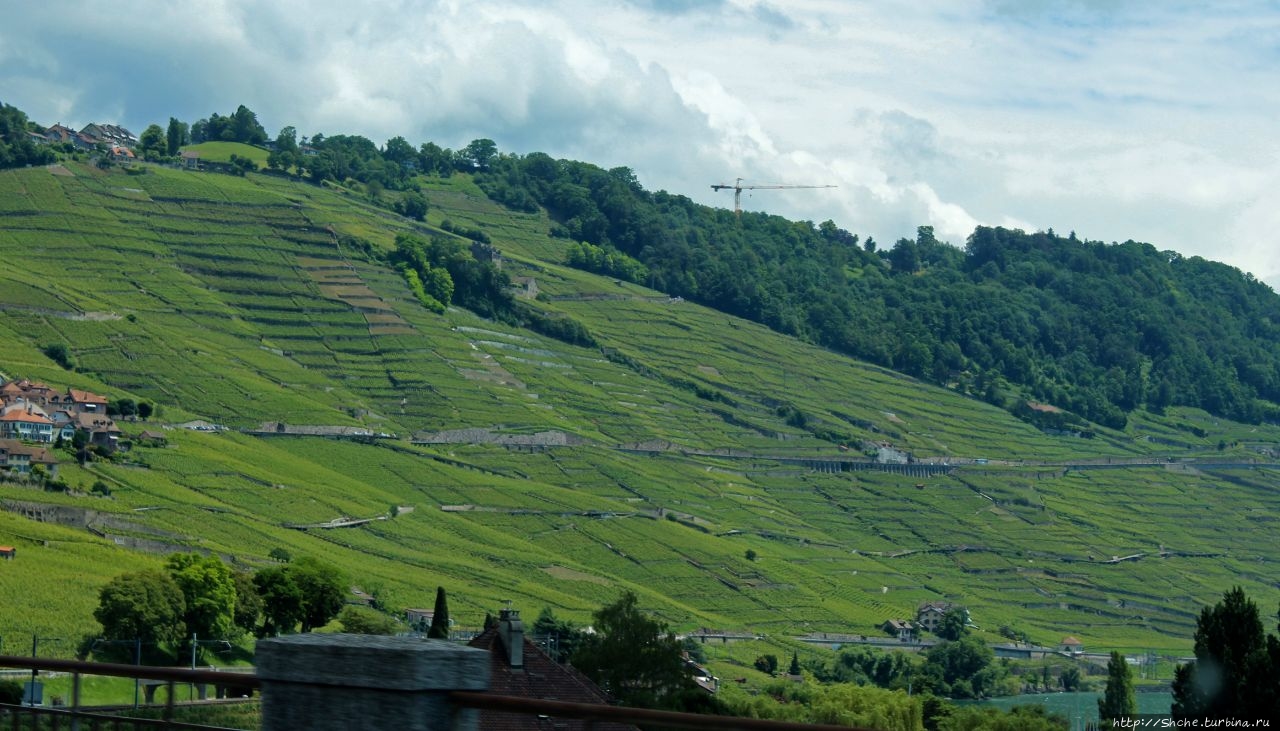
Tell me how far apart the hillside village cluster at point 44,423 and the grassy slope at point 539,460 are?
105 inches

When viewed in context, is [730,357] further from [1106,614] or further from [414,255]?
[1106,614]

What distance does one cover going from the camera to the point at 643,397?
5276 inches

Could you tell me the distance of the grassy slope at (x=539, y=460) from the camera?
90.9 metres

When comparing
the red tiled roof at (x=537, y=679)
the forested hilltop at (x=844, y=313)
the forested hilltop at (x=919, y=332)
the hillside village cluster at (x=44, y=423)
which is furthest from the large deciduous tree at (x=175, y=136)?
the red tiled roof at (x=537, y=679)

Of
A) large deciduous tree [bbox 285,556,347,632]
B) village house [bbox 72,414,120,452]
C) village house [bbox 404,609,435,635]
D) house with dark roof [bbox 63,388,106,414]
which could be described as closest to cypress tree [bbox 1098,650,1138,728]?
village house [bbox 404,609,435,635]

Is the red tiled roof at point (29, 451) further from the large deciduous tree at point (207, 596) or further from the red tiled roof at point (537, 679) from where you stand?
the red tiled roof at point (537, 679)

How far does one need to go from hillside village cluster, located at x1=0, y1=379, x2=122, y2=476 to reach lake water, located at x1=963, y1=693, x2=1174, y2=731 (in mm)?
48501

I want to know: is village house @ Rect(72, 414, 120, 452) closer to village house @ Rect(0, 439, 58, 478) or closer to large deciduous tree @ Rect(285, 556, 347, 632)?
village house @ Rect(0, 439, 58, 478)

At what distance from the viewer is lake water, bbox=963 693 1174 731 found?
78.1 meters

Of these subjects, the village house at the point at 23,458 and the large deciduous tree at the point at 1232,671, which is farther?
the village house at the point at 23,458

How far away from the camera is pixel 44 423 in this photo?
93062 mm

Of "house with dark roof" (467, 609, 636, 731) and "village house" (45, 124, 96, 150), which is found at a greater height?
"village house" (45, 124, 96, 150)

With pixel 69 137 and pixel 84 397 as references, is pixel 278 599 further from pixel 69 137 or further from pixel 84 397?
pixel 69 137

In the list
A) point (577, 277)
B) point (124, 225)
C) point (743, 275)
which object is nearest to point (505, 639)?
point (124, 225)
